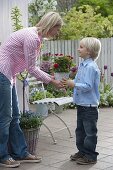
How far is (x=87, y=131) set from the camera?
19.1ft

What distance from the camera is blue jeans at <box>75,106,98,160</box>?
5.78m

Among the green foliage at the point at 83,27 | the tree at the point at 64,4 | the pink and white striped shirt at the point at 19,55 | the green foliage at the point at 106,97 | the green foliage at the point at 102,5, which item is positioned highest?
the tree at the point at 64,4

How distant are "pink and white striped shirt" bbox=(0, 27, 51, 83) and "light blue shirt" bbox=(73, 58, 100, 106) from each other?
453 mm

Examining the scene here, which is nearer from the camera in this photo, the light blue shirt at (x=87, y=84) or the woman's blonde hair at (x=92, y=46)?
the light blue shirt at (x=87, y=84)

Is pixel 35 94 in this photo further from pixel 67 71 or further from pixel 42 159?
pixel 42 159

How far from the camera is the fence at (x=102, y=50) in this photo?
41.7ft

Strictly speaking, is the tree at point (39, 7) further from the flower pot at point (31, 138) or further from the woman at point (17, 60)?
the woman at point (17, 60)

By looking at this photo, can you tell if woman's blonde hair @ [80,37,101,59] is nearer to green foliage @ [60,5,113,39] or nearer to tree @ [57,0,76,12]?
green foliage @ [60,5,113,39]

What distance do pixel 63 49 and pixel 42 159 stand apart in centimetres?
726

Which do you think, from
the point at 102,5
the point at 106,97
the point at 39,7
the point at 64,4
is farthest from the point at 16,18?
the point at 64,4

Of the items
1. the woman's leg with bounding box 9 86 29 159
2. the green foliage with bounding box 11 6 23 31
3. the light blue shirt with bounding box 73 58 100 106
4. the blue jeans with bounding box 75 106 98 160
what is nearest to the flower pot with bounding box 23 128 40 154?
the woman's leg with bounding box 9 86 29 159

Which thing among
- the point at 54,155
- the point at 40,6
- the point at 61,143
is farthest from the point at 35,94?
the point at 40,6

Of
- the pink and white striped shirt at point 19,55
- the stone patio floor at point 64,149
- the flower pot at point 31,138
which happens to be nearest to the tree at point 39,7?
the stone patio floor at point 64,149

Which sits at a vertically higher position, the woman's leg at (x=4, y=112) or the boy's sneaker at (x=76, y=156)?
the woman's leg at (x=4, y=112)
